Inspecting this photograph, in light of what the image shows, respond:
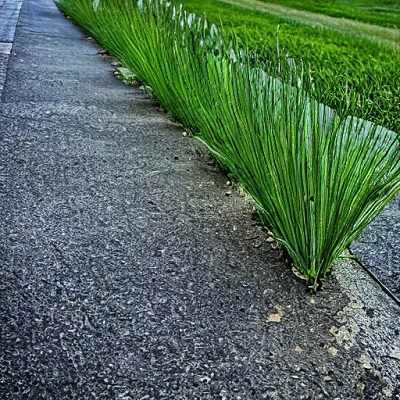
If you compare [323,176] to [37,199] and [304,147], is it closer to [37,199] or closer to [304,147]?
[304,147]

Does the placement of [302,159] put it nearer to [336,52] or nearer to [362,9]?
[336,52]

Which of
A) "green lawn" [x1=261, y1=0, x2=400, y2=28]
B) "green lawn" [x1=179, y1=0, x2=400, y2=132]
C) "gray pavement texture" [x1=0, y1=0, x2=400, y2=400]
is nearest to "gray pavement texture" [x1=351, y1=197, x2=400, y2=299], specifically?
"gray pavement texture" [x1=0, y1=0, x2=400, y2=400]

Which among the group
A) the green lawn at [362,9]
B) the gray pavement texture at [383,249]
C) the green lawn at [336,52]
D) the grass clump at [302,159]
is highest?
the grass clump at [302,159]

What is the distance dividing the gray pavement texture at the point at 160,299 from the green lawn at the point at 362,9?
11.9 meters

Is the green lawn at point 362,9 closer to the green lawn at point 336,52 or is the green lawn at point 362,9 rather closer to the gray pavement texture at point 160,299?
the green lawn at point 336,52

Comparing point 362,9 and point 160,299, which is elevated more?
point 160,299

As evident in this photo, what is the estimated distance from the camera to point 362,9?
1980 centimetres

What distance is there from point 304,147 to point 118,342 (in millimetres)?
800

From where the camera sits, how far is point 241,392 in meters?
1.61

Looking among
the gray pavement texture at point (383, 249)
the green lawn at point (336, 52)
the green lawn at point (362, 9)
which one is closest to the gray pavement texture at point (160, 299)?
the gray pavement texture at point (383, 249)

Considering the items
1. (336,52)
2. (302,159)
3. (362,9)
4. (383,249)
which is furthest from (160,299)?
(362,9)

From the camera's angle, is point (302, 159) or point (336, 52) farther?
point (336, 52)

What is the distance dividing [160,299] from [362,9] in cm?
1947

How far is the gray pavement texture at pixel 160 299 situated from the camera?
1641 millimetres
